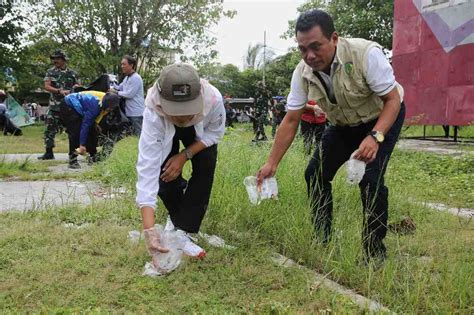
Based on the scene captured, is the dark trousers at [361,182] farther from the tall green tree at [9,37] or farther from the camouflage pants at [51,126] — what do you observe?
the tall green tree at [9,37]

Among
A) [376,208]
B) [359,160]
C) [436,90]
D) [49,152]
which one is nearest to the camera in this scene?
[359,160]

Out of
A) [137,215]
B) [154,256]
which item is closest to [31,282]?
[154,256]

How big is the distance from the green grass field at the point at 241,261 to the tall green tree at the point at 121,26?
12857 millimetres

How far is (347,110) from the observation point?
2439 mm

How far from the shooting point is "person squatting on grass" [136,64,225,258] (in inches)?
86.3

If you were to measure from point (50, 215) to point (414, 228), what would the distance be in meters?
2.62

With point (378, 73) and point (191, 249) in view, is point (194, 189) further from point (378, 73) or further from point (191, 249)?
point (378, 73)

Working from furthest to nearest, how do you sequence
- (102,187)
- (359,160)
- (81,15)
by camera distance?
(81,15)
(102,187)
(359,160)

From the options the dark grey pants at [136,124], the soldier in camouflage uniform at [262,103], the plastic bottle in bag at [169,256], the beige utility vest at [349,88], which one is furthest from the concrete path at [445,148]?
the plastic bottle in bag at [169,256]

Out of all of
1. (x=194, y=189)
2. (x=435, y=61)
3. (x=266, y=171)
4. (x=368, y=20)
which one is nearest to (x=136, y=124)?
(x=194, y=189)

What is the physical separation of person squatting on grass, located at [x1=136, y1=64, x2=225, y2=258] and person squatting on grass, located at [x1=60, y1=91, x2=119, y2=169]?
142 inches

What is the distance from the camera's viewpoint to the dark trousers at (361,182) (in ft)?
7.97

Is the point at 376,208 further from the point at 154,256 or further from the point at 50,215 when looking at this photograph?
the point at 50,215

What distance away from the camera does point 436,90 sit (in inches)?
392
